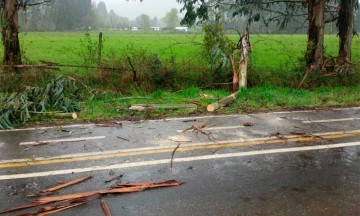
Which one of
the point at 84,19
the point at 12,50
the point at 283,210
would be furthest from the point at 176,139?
the point at 84,19

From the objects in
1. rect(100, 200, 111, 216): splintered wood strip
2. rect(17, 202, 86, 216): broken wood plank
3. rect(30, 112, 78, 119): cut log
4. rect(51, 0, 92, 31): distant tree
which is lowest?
rect(17, 202, 86, 216): broken wood plank

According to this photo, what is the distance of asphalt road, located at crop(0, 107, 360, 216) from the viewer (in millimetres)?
4648

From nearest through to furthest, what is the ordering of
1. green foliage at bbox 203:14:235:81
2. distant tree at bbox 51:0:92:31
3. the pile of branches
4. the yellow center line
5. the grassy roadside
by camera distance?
the yellow center line
the pile of branches
the grassy roadside
green foliage at bbox 203:14:235:81
distant tree at bbox 51:0:92:31

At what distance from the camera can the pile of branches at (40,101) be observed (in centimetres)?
877

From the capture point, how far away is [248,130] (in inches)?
316

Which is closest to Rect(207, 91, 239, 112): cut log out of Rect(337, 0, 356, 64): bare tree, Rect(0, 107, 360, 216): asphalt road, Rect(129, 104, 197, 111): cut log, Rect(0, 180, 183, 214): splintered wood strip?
Rect(129, 104, 197, 111): cut log

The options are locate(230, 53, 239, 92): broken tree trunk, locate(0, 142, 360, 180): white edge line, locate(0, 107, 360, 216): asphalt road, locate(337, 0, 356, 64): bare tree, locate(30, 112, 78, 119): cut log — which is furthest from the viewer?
locate(337, 0, 356, 64): bare tree

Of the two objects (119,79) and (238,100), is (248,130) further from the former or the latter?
(119,79)

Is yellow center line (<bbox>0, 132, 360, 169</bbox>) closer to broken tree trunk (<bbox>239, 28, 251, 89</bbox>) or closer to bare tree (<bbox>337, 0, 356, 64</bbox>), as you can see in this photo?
broken tree trunk (<bbox>239, 28, 251, 89</bbox>)

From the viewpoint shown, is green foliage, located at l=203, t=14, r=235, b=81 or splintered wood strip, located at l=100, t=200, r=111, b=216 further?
green foliage, located at l=203, t=14, r=235, b=81

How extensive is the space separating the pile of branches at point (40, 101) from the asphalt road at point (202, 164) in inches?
33.2

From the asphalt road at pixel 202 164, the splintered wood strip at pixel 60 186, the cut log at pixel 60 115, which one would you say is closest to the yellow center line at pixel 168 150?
the asphalt road at pixel 202 164

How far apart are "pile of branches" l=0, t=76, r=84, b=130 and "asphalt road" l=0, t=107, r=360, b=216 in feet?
2.76

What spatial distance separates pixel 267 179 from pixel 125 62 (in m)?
8.45
